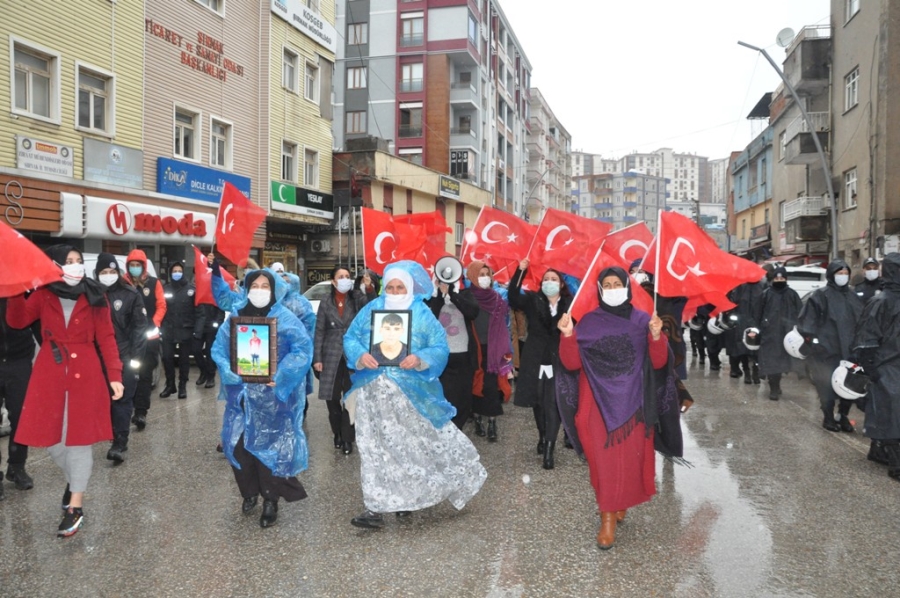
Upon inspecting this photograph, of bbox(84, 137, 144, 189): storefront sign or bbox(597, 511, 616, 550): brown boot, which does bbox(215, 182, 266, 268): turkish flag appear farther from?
bbox(84, 137, 144, 189): storefront sign

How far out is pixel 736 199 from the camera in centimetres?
4762

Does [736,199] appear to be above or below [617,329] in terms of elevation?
above

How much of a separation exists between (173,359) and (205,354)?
1.15 m

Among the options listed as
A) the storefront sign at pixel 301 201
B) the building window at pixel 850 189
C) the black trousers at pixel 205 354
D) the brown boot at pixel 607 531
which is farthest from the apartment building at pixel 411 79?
the brown boot at pixel 607 531

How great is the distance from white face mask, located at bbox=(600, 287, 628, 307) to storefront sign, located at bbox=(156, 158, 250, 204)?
15.1m

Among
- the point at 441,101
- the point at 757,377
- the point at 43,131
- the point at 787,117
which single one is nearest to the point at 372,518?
the point at 757,377

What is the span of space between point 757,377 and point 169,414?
917 cm

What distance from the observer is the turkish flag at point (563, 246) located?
7211mm

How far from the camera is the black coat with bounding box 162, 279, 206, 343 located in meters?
10.8

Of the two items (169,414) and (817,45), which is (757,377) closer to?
(169,414)

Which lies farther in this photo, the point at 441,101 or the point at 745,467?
the point at 441,101

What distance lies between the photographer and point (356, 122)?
44250 millimetres

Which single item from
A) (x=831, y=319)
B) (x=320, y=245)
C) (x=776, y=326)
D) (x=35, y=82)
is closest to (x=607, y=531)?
(x=831, y=319)

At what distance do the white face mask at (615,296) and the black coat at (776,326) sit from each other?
6874 mm
